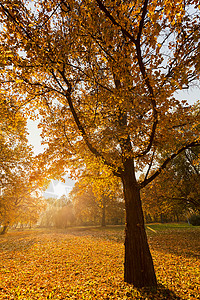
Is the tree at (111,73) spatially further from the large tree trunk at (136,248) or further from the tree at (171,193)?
the tree at (171,193)

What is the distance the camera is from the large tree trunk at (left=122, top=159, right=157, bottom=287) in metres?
5.05

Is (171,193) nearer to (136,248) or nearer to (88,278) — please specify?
(136,248)

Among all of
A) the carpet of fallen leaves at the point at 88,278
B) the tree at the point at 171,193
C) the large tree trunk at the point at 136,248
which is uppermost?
the tree at the point at 171,193

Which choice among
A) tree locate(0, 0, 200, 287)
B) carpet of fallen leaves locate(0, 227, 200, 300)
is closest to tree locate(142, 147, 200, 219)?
carpet of fallen leaves locate(0, 227, 200, 300)

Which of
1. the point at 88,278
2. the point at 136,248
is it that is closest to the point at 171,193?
the point at 136,248

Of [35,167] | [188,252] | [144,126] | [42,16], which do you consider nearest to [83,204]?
[188,252]

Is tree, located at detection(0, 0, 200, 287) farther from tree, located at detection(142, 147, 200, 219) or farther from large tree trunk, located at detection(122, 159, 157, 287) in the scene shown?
tree, located at detection(142, 147, 200, 219)

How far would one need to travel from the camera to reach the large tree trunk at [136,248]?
5051 mm

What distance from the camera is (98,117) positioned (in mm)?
6500

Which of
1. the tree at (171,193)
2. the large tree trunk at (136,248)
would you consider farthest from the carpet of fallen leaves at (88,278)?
the tree at (171,193)

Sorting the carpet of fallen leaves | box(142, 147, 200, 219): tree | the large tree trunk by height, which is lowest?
the carpet of fallen leaves

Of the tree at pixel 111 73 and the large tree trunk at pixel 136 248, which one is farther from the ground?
the tree at pixel 111 73

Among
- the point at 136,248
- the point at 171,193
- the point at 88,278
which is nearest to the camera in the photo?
the point at 136,248

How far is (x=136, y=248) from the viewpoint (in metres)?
5.26
